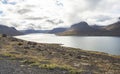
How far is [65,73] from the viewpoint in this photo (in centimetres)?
2278

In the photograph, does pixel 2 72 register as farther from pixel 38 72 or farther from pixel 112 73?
pixel 112 73

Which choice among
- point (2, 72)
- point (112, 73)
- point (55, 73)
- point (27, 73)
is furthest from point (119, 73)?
point (2, 72)

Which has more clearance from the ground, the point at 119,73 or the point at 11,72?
the point at 11,72

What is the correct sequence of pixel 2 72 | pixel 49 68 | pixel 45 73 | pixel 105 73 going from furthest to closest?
pixel 105 73 < pixel 49 68 < pixel 45 73 < pixel 2 72

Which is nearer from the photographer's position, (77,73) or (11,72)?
(11,72)

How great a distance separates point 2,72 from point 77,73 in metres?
7.79

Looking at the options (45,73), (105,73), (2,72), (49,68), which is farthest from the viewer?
(105,73)

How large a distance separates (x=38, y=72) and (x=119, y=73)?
12286 millimetres

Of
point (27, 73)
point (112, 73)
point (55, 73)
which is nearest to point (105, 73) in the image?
point (112, 73)

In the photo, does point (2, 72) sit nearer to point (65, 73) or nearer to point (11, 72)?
point (11, 72)

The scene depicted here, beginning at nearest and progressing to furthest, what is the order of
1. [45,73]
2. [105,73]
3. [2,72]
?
[2,72]
[45,73]
[105,73]

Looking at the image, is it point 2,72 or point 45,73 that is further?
point 45,73

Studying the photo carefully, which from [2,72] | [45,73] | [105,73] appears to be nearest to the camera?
[2,72]

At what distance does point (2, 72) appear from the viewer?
20484mm
